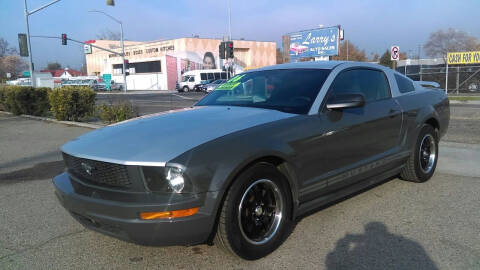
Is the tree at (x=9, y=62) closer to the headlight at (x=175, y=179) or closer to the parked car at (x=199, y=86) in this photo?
the parked car at (x=199, y=86)

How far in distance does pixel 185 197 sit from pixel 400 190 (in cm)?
330

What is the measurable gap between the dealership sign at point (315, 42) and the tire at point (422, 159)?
110 ft

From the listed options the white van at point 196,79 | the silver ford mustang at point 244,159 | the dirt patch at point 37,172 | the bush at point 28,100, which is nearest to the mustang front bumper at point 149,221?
the silver ford mustang at point 244,159

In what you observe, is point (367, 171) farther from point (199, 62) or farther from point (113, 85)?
point (113, 85)

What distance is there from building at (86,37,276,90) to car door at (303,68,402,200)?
53.6 metres

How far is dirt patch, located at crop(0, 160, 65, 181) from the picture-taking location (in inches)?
241

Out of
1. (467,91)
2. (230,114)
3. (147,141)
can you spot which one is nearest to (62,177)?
(147,141)

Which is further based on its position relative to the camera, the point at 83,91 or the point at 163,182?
the point at 83,91

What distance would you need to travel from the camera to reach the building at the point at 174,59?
56812 mm

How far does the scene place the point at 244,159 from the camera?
2.88 m

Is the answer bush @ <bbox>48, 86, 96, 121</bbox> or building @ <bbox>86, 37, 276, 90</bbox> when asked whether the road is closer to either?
bush @ <bbox>48, 86, 96, 121</bbox>

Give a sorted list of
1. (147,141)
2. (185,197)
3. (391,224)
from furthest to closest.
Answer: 1. (391,224)
2. (147,141)
3. (185,197)

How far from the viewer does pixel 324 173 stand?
11.8ft

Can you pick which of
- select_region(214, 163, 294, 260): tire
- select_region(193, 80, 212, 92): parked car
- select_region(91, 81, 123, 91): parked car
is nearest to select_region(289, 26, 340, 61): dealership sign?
select_region(193, 80, 212, 92): parked car
